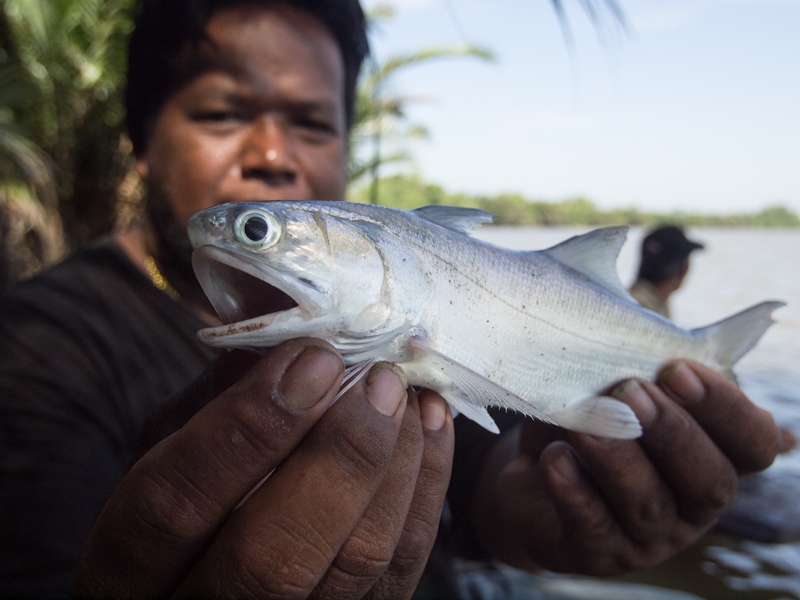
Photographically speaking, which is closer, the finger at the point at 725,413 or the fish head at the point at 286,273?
the fish head at the point at 286,273

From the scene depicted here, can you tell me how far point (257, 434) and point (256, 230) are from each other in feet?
1.71

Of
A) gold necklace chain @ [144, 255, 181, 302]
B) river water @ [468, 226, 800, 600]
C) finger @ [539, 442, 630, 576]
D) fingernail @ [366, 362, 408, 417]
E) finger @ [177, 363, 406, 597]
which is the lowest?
river water @ [468, 226, 800, 600]

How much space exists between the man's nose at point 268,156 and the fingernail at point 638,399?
1738mm

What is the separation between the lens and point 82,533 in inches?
82.8

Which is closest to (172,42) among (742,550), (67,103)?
(742,550)

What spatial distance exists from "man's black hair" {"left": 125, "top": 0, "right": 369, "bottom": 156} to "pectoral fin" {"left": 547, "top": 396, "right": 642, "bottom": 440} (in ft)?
7.46

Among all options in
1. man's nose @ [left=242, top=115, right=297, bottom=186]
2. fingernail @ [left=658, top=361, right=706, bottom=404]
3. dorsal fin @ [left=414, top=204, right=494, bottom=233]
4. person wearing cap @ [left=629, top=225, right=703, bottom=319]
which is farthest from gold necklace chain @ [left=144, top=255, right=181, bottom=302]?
person wearing cap @ [left=629, top=225, right=703, bottom=319]

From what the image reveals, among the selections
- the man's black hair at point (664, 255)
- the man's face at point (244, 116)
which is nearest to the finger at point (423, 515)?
the man's face at point (244, 116)

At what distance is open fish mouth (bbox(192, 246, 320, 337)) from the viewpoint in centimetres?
137

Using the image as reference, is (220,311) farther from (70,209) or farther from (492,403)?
(70,209)

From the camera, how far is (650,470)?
80.8 inches

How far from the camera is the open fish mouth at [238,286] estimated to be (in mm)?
1374

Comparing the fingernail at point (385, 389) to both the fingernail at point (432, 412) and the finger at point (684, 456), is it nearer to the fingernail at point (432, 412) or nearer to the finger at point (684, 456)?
the fingernail at point (432, 412)

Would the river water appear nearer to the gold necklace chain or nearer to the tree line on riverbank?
the tree line on riverbank
